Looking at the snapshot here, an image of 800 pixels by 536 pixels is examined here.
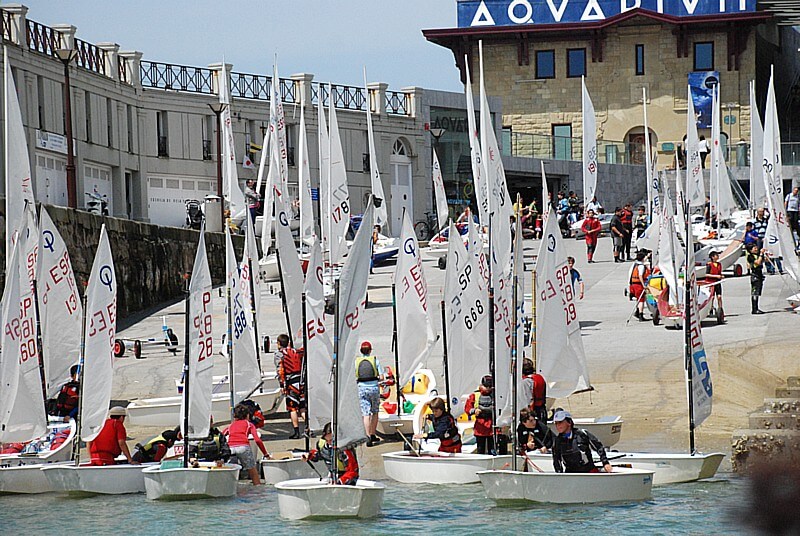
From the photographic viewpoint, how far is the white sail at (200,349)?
14.1m

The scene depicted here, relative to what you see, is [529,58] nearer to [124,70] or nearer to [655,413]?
[124,70]

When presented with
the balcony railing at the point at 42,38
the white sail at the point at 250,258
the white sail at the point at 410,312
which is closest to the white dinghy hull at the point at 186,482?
the white sail at the point at 410,312

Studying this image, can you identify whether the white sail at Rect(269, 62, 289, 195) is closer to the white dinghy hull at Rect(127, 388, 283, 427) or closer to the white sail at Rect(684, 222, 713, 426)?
the white dinghy hull at Rect(127, 388, 283, 427)

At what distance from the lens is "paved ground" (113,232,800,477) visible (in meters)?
17.0

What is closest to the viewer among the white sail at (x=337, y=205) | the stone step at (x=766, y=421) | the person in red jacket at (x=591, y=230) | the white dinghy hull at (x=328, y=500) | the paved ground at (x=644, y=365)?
the stone step at (x=766, y=421)

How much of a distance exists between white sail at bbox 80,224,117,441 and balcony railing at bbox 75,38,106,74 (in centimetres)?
2576

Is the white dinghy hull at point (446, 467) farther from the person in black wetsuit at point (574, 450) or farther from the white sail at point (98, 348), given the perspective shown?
the white sail at point (98, 348)

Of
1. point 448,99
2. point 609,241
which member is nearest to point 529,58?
point 448,99

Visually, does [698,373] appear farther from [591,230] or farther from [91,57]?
[91,57]

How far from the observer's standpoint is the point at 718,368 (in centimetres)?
1970

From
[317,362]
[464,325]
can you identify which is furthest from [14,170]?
[464,325]

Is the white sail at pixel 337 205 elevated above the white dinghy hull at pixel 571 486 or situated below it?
above

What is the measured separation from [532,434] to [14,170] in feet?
27.4

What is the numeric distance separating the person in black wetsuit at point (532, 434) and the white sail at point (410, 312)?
313 centimetres
